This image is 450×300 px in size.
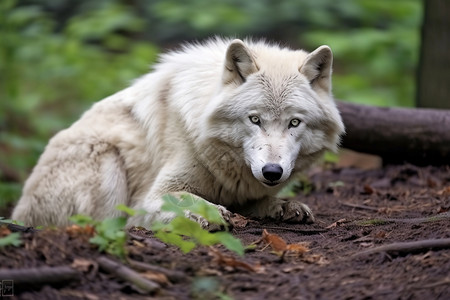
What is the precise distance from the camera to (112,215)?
582 cm

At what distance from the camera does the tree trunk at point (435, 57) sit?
24.7 ft

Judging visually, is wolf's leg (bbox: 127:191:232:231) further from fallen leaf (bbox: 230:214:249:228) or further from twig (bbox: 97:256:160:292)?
twig (bbox: 97:256:160:292)

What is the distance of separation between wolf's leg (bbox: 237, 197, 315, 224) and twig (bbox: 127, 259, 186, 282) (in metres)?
2.04

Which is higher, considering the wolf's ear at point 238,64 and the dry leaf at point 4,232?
the wolf's ear at point 238,64

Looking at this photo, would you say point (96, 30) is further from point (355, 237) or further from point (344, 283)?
point (344, 283)

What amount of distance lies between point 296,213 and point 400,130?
92.7 inches

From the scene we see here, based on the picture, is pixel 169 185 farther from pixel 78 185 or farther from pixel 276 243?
pixel 276 243

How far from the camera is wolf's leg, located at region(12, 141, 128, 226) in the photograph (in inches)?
226

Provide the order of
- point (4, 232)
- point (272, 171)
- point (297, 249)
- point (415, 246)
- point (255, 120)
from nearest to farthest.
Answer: point (4, 232) < point (415, 246) < point (297, 249) < point (272, 171) < point (255, 120)

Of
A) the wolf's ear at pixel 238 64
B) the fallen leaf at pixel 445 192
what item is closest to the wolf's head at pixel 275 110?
the wolf's ear at pixel 238 64

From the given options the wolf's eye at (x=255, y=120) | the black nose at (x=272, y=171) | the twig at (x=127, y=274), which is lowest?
the twig at (x=127, y=274)

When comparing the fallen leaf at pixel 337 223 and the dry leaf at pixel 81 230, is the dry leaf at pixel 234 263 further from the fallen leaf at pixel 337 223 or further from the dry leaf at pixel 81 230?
the fallen leaf at pixel 337 223

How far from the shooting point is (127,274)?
3.18m

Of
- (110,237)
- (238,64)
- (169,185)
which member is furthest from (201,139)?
(110,237)
